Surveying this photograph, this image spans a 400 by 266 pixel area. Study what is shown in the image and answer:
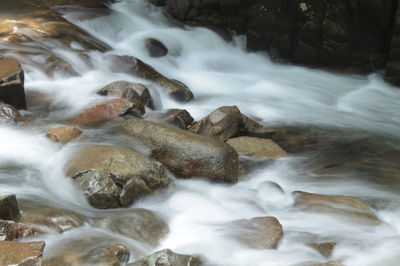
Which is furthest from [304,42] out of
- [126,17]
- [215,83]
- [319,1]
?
[126,17]

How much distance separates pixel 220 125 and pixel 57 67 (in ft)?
9.97

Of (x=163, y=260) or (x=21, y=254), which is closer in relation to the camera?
(x=21, y=254)

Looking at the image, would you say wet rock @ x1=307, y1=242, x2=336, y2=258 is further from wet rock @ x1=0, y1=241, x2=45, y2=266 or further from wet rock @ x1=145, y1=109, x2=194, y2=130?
wet rock @ x1=145, y1=109, x2=194, y2=130

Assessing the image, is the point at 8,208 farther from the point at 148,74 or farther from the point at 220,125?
the point at 148,74

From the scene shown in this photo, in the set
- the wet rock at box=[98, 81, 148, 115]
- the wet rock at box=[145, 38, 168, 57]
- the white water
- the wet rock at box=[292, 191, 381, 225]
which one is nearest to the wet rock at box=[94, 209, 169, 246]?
the white water

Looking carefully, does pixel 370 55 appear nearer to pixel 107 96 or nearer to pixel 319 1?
pixel 319 1

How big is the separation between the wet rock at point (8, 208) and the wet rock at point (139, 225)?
0.71 m

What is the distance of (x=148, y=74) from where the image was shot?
29.3ft

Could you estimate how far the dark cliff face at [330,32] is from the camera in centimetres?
1165

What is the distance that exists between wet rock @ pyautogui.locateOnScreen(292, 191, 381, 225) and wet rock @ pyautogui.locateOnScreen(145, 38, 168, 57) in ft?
21.2

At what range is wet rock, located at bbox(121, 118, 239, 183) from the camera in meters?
5.86

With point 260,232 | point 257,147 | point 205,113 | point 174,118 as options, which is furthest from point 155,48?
point 260,232

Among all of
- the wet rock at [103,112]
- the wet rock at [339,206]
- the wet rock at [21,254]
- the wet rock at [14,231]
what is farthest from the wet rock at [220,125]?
the wet rock at [21,254]

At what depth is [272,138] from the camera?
7930 mm
